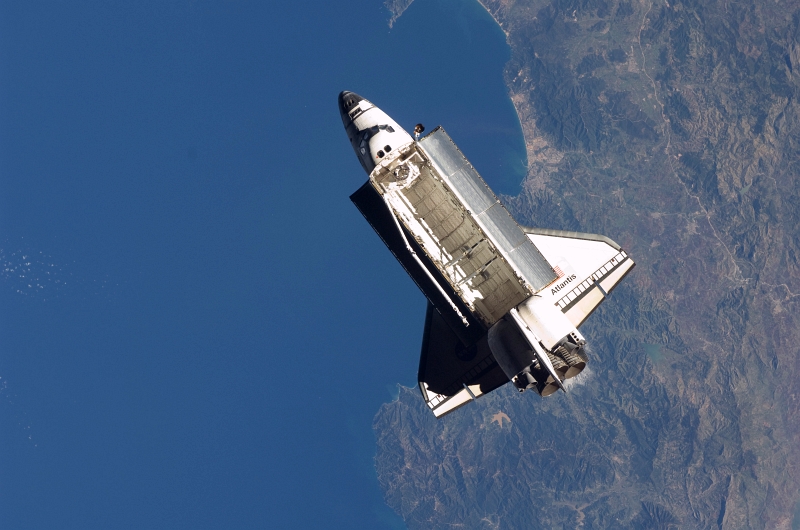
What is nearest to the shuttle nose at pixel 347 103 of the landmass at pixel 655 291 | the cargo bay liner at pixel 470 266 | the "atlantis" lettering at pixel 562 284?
the cargo bay liner at pixel 470 266

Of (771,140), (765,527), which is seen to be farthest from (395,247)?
(765,527)

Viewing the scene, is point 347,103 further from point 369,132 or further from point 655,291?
point 655,291

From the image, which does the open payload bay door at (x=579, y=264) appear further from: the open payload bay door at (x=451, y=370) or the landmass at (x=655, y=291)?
the landmass at (x=655, y=291)

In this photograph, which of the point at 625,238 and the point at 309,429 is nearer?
the point at 309,429

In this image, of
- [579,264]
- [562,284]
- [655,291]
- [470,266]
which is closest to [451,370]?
[470,266]

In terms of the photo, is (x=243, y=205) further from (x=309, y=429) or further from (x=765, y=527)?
(x=765, y=527)
